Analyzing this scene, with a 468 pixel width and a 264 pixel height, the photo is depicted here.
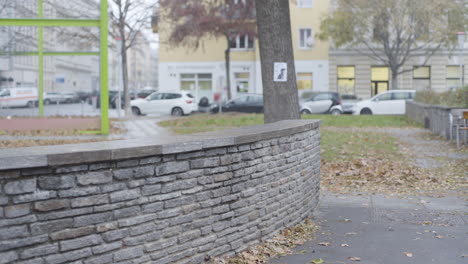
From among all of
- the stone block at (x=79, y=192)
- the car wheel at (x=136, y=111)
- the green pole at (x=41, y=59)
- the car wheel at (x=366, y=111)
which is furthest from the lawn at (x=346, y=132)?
the car wheel at (x=136, y=111)

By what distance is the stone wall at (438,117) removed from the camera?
1850 centimetres

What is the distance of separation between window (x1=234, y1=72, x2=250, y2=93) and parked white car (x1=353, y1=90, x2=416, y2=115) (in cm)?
1629

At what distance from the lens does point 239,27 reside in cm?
4491

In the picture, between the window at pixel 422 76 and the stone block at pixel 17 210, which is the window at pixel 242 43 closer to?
the window at pixel 422 76

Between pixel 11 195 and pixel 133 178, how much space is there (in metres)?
1.03

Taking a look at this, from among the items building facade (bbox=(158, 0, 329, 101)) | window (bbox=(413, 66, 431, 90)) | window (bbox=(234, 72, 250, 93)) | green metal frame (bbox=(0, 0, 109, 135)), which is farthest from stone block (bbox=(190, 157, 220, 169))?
window (bbox=(234, 72, 250, 93))

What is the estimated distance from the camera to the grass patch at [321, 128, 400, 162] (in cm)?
1525

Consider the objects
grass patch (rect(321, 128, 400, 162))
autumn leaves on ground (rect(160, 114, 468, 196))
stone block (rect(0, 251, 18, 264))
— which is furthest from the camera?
grass patch (rect(321, 128, 400, 162))

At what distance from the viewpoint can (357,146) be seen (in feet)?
57.2

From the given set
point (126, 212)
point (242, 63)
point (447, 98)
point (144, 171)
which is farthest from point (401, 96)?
point (126, 212)

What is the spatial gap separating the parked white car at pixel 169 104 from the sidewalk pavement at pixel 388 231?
97.0 feet

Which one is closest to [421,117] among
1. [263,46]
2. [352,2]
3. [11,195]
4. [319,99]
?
[319,99]

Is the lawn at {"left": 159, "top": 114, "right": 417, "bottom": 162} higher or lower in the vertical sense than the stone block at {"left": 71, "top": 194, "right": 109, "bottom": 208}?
lower

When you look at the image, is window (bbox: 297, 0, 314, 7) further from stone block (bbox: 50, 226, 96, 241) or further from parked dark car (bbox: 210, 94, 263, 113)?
stone block (bbox: 50, 226, 96, 241)
